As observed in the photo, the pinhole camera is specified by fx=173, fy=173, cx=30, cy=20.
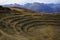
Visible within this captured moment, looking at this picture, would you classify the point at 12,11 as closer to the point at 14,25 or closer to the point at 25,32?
the point at 14,25

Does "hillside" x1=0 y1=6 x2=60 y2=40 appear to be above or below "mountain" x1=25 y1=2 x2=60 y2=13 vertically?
below

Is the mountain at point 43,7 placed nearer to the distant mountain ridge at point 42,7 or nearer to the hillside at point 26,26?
the distant mountain ridge at point 42,7

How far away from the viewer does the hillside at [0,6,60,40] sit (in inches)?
32.2

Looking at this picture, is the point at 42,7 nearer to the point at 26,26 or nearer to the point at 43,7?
the point at 43,7

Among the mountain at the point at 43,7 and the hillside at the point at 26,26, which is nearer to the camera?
the hillside at the point at 26,26

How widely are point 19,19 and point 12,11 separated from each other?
0.56 ft

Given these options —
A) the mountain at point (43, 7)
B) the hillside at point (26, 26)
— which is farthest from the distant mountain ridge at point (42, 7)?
the hillside at point (26, 26)

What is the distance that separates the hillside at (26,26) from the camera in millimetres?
819

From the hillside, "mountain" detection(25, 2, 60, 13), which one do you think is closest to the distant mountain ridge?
"mountain" detection(25, 2, 60, 13)

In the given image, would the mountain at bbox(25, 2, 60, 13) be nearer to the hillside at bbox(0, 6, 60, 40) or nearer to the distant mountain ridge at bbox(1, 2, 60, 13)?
the distant mountain ridge at bbox(1, 2, 60, 13)

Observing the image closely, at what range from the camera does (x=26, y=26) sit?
974 millimetres

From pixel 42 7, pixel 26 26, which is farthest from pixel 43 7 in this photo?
pixel 26 26

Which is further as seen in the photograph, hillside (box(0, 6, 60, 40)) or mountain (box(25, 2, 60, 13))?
mountain (box(25, 2, 60, 13))

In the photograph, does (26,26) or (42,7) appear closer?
(26,26)
